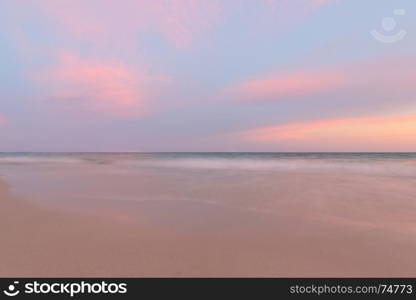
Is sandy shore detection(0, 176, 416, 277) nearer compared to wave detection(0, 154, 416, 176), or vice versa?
sandy shore detection(0, 176, 416, 277)

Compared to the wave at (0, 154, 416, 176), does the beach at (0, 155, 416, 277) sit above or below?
below

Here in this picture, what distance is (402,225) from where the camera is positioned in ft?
14.7

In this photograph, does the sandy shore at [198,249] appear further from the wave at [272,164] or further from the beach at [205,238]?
the wave at [272,164]

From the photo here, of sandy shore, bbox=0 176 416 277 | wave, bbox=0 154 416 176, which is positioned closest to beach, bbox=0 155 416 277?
sandy shore, bbox=0 176 416 277

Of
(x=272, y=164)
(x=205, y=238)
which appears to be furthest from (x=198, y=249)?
(x=272, y=164)

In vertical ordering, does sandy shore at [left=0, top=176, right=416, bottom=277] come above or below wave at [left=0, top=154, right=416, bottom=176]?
below

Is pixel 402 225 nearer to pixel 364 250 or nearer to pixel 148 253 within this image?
pixel 364 250

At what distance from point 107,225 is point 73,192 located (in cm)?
420

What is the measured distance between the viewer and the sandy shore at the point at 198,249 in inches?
110

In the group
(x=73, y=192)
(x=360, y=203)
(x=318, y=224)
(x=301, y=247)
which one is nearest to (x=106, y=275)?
(x=301, y=247)

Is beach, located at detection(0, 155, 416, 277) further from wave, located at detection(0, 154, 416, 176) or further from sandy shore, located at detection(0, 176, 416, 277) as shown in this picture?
wave, located at detection(0, 154, 416, 176)

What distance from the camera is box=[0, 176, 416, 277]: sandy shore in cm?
279

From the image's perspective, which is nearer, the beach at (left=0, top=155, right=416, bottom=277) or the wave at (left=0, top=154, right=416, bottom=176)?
the beach at (left=0, top=155, right=416, bottom=277)

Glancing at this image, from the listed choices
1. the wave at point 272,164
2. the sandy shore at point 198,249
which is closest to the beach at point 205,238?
Result: the sandy shore at point 198,249
